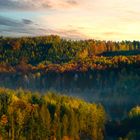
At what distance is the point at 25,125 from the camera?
194 metres

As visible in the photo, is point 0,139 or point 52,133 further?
point 52,133

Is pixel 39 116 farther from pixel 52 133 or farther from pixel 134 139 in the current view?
pixel 134 139

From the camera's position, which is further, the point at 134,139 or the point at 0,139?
the point at 134,139

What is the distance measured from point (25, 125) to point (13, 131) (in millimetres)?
5010

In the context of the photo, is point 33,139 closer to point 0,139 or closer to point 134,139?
point 0,139

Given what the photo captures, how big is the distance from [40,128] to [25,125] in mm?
5433

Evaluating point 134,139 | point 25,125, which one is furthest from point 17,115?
point 134,139

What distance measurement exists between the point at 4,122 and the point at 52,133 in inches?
694

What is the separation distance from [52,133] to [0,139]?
21.2m

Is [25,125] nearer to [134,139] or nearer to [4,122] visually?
[4,122]

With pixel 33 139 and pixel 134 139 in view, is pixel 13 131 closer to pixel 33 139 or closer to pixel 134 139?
pixel 33 139

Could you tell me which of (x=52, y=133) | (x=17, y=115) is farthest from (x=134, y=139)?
(x=17, y=115)

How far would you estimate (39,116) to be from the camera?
197 meters

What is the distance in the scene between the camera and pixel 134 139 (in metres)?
198
